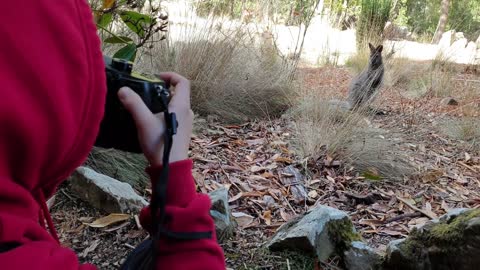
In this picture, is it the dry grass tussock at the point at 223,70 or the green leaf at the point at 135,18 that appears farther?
the dry grass tussock at the point at 223,70

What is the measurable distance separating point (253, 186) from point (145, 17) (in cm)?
118

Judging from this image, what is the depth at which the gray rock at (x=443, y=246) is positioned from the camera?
154cm

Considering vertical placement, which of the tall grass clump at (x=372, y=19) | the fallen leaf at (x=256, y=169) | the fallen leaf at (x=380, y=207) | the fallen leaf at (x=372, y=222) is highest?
the tall grass clump at (x=372, y=19)

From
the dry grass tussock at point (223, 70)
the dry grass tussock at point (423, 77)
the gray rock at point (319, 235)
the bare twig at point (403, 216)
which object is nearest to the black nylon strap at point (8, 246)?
the gray rock at point (319, 235)

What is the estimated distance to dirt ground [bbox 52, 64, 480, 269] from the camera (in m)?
1.73

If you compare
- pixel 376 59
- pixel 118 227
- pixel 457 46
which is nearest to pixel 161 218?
pixel 118 227

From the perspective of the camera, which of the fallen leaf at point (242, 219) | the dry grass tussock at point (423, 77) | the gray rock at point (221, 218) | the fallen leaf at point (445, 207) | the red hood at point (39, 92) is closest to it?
the red hood at point (39, 92)

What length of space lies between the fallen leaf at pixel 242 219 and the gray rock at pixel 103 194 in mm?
391

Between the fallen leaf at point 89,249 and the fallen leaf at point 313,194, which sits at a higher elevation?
the fallen leaf at point 89,249

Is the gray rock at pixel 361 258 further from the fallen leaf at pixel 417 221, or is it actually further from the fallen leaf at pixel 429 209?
the fallen leaf at pixel 429 209

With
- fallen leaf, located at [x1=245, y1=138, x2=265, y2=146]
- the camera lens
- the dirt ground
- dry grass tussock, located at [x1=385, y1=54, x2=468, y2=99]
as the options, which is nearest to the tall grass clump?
dry grass tussock, located at [x1=385, y1=54, x2=468, y2=99]

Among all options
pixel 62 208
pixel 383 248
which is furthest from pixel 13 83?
pixel 383 248

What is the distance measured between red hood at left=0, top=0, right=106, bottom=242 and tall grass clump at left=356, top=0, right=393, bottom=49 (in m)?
7.59

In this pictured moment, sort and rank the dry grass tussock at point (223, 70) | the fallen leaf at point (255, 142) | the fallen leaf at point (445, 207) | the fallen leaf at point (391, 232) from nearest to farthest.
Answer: the fallen leaf at point (391, 232) → the fallen leaf at point (445, 207) → the fallen leaf at point (255, 142) → the dry grass tussock at point (223, 70)
